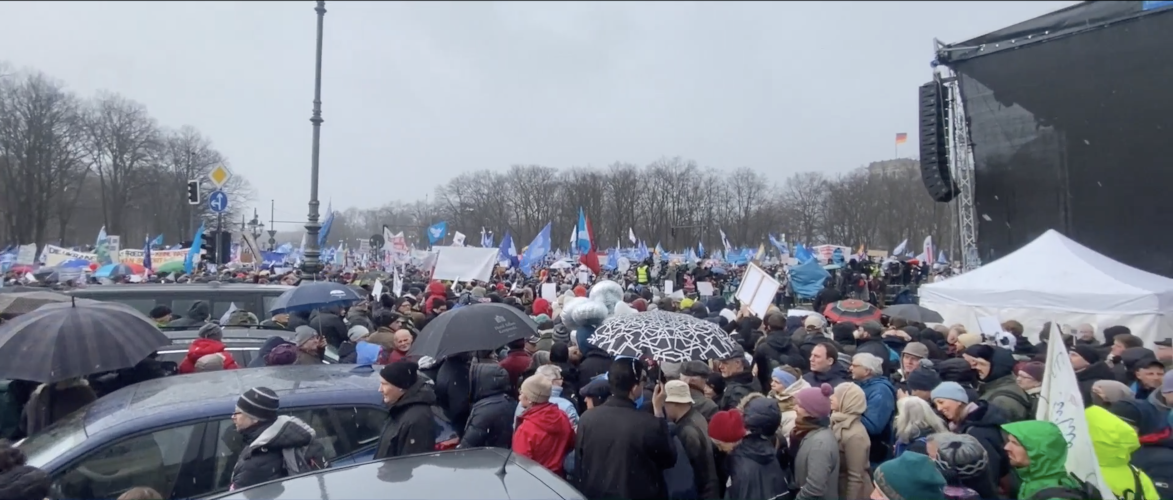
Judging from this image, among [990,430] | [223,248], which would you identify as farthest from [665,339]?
[223,248]

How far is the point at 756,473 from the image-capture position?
4195 mm

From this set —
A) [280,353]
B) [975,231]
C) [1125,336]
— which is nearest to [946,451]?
[280,353]

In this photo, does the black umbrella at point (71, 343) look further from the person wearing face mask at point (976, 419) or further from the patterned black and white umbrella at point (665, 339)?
the person wearing face mask at point (976, 419)

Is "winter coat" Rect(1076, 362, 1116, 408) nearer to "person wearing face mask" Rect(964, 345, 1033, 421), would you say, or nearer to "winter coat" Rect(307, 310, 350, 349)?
"person wearing face mask" Rect(964, 345, 1033, 421)

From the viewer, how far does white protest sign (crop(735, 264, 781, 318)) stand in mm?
9008

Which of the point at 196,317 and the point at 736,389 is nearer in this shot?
the point at 736,389

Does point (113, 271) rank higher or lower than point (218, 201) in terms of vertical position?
lower

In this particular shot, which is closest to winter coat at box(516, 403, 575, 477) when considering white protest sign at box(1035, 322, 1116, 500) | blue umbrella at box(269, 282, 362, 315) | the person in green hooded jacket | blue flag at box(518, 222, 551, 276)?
the person in green hooded jacket

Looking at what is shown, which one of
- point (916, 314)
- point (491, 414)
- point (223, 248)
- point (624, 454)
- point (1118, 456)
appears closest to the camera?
point (1118, 456)

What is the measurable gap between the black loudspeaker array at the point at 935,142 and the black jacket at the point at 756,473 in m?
20.1

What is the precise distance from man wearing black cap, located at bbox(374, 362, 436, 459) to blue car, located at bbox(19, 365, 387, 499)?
195 mm

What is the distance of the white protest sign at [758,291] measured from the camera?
9008 millimetres

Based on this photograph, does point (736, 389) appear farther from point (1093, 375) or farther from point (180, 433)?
point (180, 433)

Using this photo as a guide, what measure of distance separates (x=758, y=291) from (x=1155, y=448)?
16.6ft
